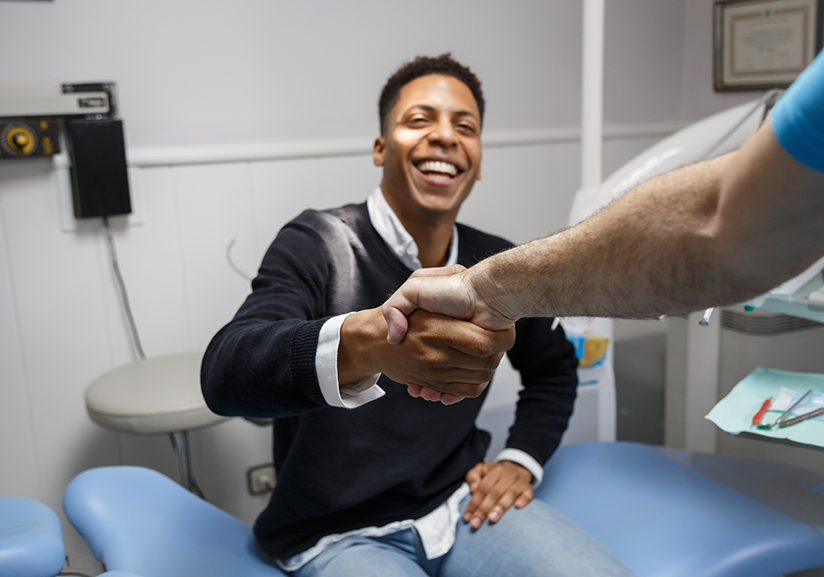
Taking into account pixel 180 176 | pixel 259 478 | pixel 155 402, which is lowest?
pixel 259 478

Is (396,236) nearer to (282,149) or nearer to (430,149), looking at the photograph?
(430,149)

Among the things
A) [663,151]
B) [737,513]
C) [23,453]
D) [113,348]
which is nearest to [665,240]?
[737,513]

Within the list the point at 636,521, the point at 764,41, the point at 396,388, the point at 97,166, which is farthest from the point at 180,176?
the point at 764,41

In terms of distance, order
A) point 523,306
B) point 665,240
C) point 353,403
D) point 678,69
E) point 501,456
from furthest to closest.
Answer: point 678,69 < point 501,456 < point 353,403 < point 523,306 < point 665,240

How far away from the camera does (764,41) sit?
229cm

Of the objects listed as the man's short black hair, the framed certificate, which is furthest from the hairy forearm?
the framed certificate

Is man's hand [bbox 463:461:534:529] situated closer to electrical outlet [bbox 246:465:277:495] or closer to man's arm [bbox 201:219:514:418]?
man's arm [bbox 201:219:514:418]

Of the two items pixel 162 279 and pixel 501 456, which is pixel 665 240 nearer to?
pixel 501 456

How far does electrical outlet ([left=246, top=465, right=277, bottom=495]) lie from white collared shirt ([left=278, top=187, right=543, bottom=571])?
2.95ft

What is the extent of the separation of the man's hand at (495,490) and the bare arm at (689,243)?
1.95 feet

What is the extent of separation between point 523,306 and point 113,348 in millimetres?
1443

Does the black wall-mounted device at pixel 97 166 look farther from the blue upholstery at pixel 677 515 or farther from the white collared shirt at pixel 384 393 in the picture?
the blue upholstery at pixel 677 515

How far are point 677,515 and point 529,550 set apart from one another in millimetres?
277

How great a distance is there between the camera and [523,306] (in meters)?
0.74
